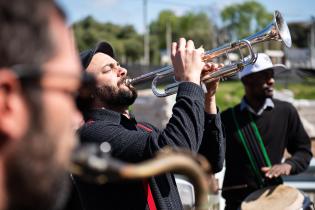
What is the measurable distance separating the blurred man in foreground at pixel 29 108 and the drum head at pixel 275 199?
9.13 ft

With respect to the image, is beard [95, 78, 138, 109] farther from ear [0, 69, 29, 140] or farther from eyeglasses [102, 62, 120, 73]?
ear [0, 69, 29, 140]

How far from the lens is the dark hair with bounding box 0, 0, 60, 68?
1.07 meters

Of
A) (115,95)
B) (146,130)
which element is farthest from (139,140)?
(115,95)

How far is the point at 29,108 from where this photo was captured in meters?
1.07

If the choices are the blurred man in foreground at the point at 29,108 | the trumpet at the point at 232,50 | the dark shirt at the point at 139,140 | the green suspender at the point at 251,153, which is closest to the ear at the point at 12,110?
the blurred man in foreground at the point at 29,108

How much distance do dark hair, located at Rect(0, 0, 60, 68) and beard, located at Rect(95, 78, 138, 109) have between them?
69.2 inches

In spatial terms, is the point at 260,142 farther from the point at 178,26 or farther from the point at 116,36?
the point at 178,26

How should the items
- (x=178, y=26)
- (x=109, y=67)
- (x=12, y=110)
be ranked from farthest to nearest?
(x=178, y=26), (x=109, y=67), (x=12, y=110)

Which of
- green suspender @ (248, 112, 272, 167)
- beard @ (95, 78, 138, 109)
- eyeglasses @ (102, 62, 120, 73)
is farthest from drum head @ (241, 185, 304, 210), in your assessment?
eyeglasses @ (102, 62, 120, 73)

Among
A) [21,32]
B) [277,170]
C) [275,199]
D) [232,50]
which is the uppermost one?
[21,32]

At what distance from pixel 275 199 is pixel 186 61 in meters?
1.76

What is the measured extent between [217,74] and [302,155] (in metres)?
1.73

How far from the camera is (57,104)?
1.11m

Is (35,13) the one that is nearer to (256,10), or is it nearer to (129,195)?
(129,195)
